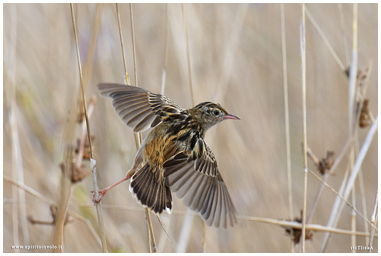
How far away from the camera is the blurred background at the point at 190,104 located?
330cm

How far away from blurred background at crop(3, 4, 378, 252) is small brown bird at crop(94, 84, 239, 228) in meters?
0.40

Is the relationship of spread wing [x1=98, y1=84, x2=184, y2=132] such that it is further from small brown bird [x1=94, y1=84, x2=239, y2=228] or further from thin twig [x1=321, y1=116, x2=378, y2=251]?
thin twig [x1=321, y1=116, x2=378, y2=251]

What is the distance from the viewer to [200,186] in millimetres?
2680

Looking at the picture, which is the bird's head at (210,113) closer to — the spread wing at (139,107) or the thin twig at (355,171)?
the spread wing at (139,107)

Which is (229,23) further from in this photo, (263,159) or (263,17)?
(263,159)

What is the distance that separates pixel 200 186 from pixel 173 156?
0.31 m

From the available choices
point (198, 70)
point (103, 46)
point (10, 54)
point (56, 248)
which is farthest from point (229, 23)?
point (56, 248)

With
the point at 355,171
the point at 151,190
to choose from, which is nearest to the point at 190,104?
the point at 151,190

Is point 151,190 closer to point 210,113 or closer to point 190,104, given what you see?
point 210,113

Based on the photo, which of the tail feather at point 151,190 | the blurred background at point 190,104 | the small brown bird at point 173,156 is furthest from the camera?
the blurred background at point 190,104

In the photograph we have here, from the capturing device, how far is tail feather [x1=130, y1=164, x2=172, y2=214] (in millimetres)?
2346

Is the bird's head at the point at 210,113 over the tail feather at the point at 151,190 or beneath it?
over

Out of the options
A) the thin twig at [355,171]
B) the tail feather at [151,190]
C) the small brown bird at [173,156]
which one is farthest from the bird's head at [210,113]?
the thin twig at [355,171]

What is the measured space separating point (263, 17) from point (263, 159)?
1.56 meters
